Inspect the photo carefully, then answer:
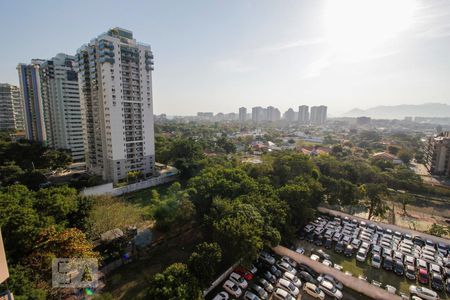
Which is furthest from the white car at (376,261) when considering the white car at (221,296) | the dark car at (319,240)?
the white car at (221,296)

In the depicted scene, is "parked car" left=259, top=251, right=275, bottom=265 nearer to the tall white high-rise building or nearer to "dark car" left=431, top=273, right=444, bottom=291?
"dark car" left=431, top=273, right=444, bottom=291

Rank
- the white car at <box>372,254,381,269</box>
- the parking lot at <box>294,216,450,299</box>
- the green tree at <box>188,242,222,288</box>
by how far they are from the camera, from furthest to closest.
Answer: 1. the white car at <box>372,254,381,269</box>
2. the parking lot at <box>294,216,450,299</box>
3. the green tree at <box>188,242,222,288</box>

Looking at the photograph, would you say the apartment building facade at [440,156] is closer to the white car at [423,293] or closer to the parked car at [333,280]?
the white car at [423,293]

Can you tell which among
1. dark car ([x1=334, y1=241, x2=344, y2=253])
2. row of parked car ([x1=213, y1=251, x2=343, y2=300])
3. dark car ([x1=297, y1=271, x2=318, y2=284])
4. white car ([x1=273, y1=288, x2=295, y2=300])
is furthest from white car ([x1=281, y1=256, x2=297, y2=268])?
dark car ([x1=334, y1=241, x2=344, y2=253])

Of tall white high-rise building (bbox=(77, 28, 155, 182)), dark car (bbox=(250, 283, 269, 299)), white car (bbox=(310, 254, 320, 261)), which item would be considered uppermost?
tall white high-rise building (bbox=(77, 28, 155, 182))

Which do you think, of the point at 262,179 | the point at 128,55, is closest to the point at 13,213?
the point at 262,179
